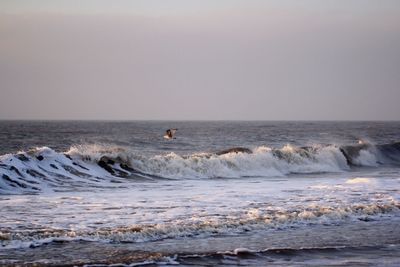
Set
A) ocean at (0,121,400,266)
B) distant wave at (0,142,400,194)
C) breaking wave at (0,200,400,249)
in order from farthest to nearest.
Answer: distant wave at (0,142,400,194) < breaking wave at (0,200,400,249) < ocean at (0,121,400,266)

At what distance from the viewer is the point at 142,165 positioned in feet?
98.7

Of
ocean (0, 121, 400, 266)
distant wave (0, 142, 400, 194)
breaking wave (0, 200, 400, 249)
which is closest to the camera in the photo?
ocean (0, 121, 400, 266)

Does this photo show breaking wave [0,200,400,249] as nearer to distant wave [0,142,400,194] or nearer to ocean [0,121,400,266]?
ocean [0,121,400,266]

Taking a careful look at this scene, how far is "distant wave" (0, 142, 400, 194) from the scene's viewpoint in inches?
912

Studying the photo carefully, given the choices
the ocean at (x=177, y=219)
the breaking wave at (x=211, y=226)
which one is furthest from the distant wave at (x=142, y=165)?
the breaking wave at (x=211, y=226)

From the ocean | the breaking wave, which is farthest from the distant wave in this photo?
the breaking wave

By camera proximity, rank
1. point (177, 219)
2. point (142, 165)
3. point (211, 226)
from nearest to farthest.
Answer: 1. point (211, 226)
2. point (177, 219)
3. point (142, 165)

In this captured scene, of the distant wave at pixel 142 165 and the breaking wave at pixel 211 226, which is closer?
the breaking wave at pixel 211 226

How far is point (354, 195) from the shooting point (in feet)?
64.8

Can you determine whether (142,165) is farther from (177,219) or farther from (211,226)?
(211,226)

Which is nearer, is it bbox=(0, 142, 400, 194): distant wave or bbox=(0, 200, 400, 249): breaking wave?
bbox=(0, 200, 400, 249): breaking wave

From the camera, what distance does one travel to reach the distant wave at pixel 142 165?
23156mm

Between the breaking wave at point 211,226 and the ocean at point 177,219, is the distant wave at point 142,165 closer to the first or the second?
the ocean at point 177,219

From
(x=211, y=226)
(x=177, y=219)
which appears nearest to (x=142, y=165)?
(x=177, y=219)
